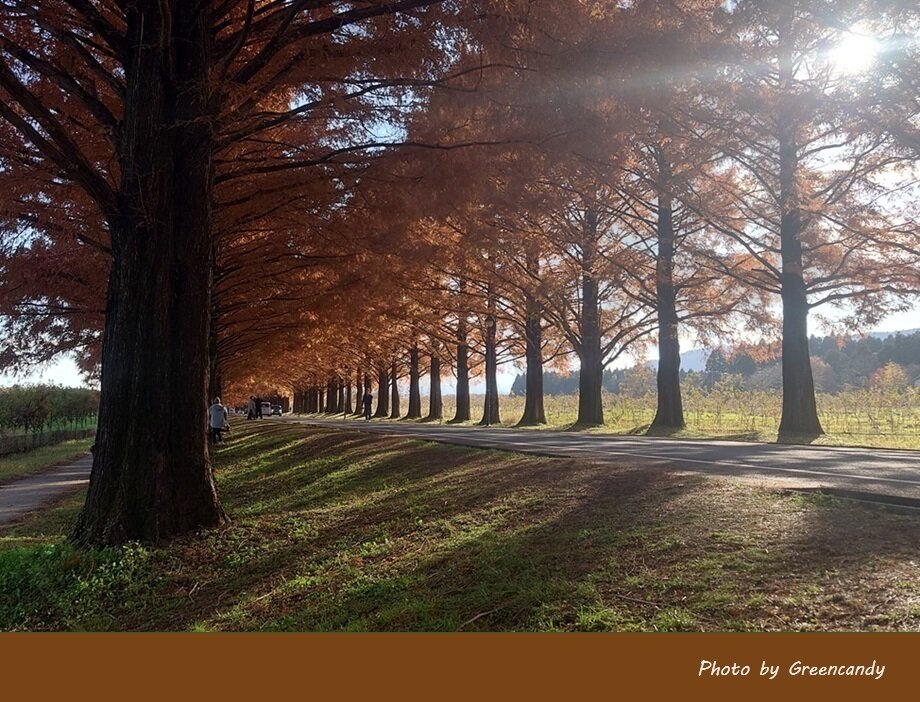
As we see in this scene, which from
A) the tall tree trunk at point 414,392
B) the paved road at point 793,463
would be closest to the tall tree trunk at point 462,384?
the tall tree trunk at point 414,392

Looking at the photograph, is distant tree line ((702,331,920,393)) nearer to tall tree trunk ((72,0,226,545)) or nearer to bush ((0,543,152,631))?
tall tree trunk ((72,0,226,545))

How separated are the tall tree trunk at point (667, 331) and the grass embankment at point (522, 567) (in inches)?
467

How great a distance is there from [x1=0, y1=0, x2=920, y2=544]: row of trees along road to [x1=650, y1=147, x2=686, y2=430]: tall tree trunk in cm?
363

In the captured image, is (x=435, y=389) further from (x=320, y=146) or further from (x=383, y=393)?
(x=320, y=146)

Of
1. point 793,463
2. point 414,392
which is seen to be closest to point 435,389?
point 414,392

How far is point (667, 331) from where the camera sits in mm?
20203

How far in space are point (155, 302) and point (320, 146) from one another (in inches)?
135

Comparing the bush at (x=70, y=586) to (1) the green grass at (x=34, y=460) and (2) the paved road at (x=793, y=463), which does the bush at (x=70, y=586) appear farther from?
(1) the green grass at (x=34, y=460)

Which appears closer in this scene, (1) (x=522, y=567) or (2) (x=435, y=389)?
(1) (x=522, y=567)

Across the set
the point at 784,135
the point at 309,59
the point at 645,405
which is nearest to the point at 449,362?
the point at 645,405

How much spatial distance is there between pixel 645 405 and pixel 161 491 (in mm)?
Result: 27744

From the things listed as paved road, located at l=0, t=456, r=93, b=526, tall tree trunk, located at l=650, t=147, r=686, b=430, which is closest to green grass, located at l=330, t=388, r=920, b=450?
tall tree trunk, located at l=650, t=147, r=686, b=430

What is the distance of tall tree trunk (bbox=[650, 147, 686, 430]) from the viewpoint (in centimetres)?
1844

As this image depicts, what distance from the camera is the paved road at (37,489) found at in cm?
1219
